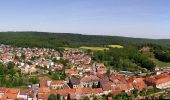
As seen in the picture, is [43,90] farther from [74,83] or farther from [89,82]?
[89,82]

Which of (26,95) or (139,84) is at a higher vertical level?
(139,84)

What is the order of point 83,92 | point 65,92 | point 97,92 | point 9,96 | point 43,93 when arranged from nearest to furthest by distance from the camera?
point 9,96 < point 43,93 < point 83,92 < point 65,92 < point 97,92

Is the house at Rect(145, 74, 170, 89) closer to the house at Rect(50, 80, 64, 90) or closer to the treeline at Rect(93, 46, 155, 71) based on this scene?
the house at Rect(50, 80, 64, 90)

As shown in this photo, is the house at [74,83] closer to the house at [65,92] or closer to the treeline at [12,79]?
the house at [65,92]

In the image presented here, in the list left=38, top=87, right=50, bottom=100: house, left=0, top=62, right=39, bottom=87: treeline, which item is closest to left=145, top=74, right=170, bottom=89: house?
left=38, top=87, right=50, bottom=100: house

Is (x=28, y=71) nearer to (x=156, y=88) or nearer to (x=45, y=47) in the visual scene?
(x=156, y=88)

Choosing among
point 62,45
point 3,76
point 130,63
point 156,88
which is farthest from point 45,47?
point 156,88

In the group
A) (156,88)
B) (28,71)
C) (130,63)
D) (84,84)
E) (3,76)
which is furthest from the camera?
(130,63)

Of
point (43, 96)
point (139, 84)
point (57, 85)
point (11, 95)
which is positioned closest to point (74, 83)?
point (57, 85)
